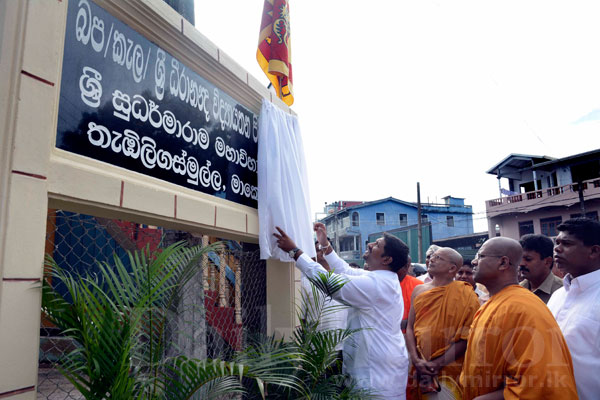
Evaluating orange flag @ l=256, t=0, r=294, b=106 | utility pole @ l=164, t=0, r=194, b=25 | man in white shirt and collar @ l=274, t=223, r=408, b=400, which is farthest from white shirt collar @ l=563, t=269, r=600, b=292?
utility pole @ l=164, t=0, r=194, b=25

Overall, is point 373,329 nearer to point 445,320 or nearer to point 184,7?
point 445,320

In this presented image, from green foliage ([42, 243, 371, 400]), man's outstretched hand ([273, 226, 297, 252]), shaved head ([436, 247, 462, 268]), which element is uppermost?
man's outstretched hand ([273, 226, 297, 252])

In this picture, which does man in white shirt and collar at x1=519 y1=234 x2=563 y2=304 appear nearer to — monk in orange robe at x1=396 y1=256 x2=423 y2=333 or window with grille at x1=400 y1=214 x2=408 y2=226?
monk in orange robe at x1=396 y1=256 x2=423 y2=333

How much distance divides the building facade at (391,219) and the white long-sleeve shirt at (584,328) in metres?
32.6

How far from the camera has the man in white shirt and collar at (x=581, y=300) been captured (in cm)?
223

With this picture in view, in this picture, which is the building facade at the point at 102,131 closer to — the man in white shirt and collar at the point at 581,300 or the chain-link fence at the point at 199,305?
the chain-link fence at the point at 199,305

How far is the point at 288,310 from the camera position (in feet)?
11.6

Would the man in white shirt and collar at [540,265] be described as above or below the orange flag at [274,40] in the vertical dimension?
below

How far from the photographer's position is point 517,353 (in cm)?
204

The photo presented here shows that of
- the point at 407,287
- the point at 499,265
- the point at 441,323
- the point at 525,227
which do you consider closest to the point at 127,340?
the point at 499,265

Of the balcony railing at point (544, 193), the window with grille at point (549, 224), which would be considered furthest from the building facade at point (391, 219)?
the window with grille at point (549, 224)

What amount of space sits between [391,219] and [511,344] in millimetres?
35043

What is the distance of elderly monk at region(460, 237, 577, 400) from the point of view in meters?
1.94

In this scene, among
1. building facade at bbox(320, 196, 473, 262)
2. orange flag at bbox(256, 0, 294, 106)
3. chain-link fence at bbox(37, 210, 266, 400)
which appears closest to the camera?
chain-link fence at bbox(37, 210, 266, 400)
